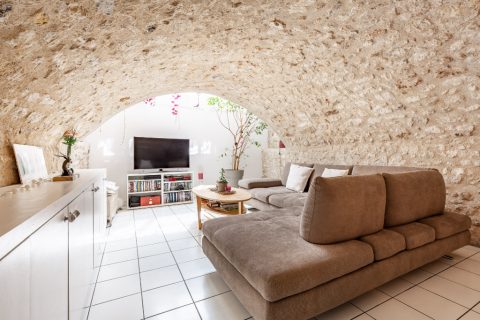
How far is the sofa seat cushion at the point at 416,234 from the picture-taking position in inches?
68.4

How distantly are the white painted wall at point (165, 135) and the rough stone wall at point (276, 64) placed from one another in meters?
1.21

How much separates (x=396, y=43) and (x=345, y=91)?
2.96 ft

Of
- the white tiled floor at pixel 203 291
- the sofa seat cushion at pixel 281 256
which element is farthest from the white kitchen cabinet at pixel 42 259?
the sofa seat cushion at pixel 281 256

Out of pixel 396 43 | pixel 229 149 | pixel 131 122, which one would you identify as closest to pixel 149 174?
pixel 131 122

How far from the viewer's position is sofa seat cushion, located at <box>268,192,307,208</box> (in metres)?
3.01

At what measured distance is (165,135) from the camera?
196 inches

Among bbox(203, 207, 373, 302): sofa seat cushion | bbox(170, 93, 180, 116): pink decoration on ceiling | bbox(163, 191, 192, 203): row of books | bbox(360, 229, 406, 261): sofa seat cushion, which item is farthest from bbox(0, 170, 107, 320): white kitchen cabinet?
bbox(170, 93, 180, 116): pink decoration on ceiling

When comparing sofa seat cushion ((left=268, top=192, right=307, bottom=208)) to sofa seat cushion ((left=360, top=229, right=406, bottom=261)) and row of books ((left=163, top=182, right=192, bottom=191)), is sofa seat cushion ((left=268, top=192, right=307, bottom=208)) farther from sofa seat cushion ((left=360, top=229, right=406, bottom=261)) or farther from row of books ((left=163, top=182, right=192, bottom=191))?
row of books ((left=163, top=182, right=192, bottom=191))

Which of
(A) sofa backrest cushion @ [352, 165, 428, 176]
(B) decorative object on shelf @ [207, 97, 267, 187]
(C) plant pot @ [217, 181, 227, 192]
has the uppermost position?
(B) decorative object on shelf @ [207, 97, 267, 187]

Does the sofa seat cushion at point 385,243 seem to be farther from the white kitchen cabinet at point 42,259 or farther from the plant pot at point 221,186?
the plant pot at point 221,186

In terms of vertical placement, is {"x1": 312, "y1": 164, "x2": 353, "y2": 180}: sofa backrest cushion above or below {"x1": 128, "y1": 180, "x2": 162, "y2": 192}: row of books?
above

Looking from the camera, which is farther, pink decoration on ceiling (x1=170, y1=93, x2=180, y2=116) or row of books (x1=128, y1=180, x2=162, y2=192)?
pink decoration on ceiling (x1=170, y1=93, x2=180, y2=116)

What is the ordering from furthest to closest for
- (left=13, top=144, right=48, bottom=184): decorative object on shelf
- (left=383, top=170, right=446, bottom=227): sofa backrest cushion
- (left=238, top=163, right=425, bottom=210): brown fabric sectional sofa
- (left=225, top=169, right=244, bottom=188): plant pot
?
(left=225, top=169, right=244, bottom=188): plant pot → (left=238, top=163, right=425, bottom=210): brown fabric sectional sofa → (left=383, top=170, right=446, bottom=227): sofa backrest cushion → (left=13, top=144, right=48, bottom=184): decorative object on shelf

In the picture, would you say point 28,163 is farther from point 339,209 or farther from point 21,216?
point 339,209
